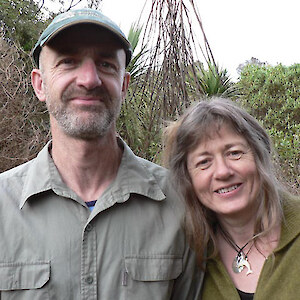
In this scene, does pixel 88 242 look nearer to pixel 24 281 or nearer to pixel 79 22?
pixel 24 281

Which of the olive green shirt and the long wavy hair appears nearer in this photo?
the olive green shirt

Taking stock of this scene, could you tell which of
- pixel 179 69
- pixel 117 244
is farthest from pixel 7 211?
pixel 179 69

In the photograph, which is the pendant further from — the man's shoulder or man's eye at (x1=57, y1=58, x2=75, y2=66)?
man's eye at (x1=57, y1=58, x2=75, y2=66)

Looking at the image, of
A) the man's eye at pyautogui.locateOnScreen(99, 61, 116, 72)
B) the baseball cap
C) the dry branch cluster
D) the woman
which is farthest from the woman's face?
the dry branch cluster

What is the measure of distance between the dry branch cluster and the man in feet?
13.5

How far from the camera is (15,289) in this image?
76.5 inches

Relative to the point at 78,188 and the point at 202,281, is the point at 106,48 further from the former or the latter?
the point at 202,281

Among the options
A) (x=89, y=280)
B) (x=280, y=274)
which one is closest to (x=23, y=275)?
(x=89, y=280)

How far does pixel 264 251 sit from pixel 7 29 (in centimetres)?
779

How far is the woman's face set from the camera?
2.11 m

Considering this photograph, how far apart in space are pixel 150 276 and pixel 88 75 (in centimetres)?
104

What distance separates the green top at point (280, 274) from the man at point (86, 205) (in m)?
0.13

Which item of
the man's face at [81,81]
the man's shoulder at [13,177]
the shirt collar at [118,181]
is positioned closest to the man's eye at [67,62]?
the man's face at [81,81]

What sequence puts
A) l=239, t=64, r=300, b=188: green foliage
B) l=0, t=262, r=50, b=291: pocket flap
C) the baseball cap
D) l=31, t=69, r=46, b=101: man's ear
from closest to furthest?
l=0, t=262, r=50, b=291: pocket flap
the baseball cap
l=31, t=69, r=46, b=101: man's ear
l=239, t=64, r=300, b=188: green foliage
